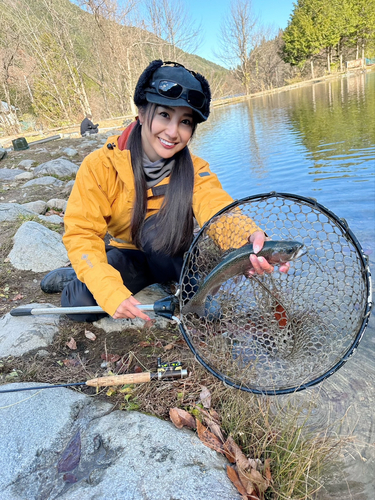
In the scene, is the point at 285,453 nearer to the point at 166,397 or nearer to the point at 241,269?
the point at 166,397

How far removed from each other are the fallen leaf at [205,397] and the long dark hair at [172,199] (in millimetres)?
1078

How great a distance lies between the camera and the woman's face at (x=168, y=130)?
7.43ft

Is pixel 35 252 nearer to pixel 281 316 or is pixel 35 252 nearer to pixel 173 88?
pixel 173 88

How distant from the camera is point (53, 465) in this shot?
4.98 ft

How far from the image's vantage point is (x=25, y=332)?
248 cm

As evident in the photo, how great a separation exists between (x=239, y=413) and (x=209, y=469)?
1.27ft

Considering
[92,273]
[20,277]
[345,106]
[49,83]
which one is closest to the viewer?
[92,273]

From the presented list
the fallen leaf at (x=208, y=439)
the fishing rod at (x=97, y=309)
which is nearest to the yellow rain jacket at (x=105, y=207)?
the fishing rod at (x=97, y=309)

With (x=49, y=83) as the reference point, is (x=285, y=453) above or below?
below

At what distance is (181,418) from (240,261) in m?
0.93

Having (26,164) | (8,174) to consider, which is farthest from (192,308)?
(26,164)

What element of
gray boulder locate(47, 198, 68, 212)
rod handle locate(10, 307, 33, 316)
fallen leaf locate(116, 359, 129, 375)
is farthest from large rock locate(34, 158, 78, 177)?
fallen leaf locate(116, 359, 129, 375)

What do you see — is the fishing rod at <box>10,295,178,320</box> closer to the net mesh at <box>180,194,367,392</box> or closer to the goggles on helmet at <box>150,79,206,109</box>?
the net mesh at <box>180,194,367,392</box>

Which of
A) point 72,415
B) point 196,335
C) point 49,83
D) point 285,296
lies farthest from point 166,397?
point 49,83
